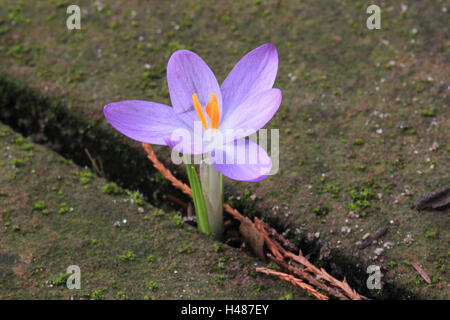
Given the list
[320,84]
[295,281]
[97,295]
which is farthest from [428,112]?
[97,295]

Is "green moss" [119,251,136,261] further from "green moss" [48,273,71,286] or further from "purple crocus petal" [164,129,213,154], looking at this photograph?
"purple crocus petal" [164,129,213,154]

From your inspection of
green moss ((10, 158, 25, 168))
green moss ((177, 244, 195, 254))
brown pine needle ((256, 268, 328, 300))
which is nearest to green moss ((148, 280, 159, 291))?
green moss ((177, 244, 195, 254))

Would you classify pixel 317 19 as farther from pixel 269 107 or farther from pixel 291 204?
pixel 269 107

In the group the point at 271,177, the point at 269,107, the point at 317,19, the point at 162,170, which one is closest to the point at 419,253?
the point at 271,177

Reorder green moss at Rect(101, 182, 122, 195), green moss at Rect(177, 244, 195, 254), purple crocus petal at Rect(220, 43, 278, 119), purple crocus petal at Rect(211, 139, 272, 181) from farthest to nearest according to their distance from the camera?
green moss at Rect(101, 182, 122, 195) < green moss at Rect(177, 244, 195, 254) < purple crocus petal at Rect(220, 43, 278, 119) < purple crocus petal at Rect(211, 139, 272, 181)

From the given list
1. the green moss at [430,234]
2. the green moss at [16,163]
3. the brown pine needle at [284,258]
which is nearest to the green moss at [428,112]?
the green moss at [430,234]

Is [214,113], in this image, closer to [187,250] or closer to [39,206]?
→ [187,250]
